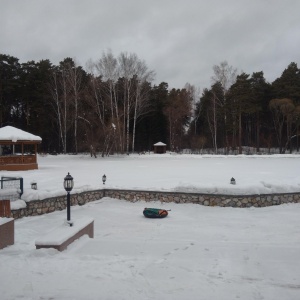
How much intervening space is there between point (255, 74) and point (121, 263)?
A: 4812cm

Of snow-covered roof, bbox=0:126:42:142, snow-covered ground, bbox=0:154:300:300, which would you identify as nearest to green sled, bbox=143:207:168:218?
snow-covered ground, bbox=0:154:300:300

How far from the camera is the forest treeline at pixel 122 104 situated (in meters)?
37.7

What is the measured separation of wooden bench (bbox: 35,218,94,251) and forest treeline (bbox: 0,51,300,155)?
87.3 feet

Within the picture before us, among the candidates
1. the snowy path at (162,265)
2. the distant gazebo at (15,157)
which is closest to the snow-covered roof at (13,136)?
the distant gazebo at (15,157)

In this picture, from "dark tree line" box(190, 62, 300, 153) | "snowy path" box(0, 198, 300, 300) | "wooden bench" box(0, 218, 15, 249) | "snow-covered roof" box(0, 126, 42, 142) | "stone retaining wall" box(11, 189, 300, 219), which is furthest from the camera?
"dark tree line" box(190, 62, 300, 153)

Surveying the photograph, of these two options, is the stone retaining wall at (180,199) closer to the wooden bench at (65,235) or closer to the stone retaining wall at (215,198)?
the stone retaining wall at (215,198)

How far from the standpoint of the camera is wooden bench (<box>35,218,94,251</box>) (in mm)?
5586

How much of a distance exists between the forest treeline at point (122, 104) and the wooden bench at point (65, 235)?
26.6 metres

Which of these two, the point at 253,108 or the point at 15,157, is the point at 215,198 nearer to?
the point at 15,157

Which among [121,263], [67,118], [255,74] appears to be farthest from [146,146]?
[121,263]

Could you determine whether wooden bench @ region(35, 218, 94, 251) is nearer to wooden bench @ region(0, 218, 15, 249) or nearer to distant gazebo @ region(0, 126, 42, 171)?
wooden bench @ region(0, 218, 15, 249)

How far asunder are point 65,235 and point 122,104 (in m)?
39.8

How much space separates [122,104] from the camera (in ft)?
147

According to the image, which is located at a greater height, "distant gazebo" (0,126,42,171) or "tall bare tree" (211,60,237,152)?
"tall bare tree" (211,60,237,152)
